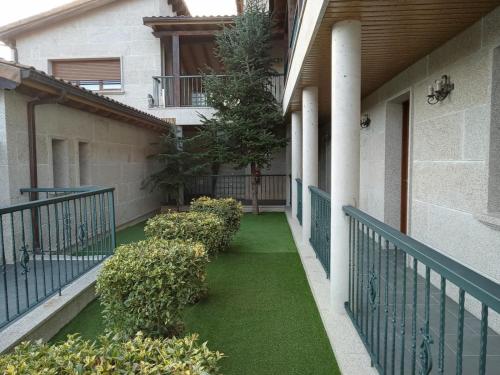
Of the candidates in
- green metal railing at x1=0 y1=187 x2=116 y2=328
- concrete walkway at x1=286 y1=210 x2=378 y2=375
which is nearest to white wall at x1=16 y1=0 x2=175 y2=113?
green metal railing at x1=0 y1=187 x2=116 y2=328

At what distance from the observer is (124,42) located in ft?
42.8

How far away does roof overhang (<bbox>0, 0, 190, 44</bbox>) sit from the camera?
41.4 feet

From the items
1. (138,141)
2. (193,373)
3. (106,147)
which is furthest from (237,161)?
(193,373)

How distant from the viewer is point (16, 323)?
3232 millimetres

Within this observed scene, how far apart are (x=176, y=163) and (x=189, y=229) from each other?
19.7ft

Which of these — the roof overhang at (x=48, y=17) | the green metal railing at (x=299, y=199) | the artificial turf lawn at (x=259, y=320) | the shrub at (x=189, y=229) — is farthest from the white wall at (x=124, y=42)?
the artificial turf lawn at (x=259, y=320)

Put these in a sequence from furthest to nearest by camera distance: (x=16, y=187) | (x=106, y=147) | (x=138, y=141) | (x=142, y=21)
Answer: (x=142, y=21)
(x=138, y=141)
(x=106, y=147)
(x=16, y=187)

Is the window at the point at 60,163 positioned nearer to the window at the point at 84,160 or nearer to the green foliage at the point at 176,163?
the window at the point at 84,160

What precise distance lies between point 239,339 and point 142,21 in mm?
12516

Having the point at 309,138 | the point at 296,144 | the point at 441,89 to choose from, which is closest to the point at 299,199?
the point at 296,144

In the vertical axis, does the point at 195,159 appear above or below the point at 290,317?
above

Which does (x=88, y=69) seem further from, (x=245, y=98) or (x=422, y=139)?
(x=422, y=139)

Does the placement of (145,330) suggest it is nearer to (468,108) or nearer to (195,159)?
(468,108)

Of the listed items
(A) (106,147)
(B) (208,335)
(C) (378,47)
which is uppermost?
(C) (378,47)
